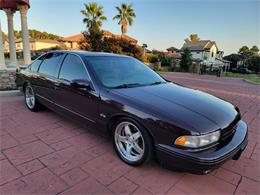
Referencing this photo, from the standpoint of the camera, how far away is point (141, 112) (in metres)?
2.07

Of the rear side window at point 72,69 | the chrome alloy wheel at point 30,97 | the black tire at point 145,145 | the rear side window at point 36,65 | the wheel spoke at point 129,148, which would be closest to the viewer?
the black tire at point 145,145

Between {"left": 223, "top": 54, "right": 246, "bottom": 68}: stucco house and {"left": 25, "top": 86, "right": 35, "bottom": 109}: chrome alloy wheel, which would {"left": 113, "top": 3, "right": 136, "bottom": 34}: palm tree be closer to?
{"left": 223, "top": 54, "right": 246, "bottom": 68}: stucco house

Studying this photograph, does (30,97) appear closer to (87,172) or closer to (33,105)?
(33,105)

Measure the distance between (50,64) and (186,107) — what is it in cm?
275

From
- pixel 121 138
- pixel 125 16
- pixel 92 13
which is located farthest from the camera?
pixel 125 16

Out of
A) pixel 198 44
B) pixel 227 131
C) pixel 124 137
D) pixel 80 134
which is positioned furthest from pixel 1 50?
pixel 198 44

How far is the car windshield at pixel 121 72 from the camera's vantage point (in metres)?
2.72

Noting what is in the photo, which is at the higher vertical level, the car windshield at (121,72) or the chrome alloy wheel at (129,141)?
the car windshield at (121,72)

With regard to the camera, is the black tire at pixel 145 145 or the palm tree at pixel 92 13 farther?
the palm tree at pixel 92 13

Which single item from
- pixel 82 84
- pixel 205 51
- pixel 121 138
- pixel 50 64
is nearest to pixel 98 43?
pixel 50 64

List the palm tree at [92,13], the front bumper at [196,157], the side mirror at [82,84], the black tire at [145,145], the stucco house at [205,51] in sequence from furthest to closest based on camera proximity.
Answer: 1. the stucco house at [205,51]
2. the palm tree at [92,13]
3. the side mirror at [82,84]
4. the black tire at [145,145]
5. the front bumper at [196,157]

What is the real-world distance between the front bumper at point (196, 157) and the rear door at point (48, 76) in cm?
238

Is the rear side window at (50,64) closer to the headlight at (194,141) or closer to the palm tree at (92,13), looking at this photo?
the headlight at (194,141)

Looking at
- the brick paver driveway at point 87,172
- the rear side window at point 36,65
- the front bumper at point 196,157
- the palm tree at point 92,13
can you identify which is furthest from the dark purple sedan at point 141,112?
the palm tree at point 92,13
